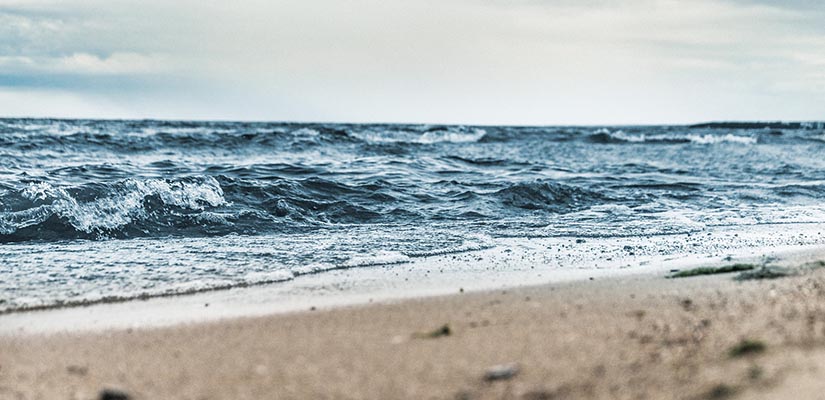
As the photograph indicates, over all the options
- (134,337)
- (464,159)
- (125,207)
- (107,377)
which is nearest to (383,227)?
(125,207)

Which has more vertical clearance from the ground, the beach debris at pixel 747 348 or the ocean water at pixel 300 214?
the beach debris at pixel 747 348

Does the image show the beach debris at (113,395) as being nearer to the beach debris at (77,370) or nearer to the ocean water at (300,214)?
the beach debris at (77,370)

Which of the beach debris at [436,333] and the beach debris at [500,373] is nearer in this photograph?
the beach debris at [500,373]

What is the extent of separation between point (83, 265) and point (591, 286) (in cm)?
341

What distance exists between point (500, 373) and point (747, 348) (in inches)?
33.8

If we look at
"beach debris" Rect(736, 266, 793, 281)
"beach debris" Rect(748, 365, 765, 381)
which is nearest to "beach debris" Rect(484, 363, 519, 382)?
"beach debris" Rect(748, 365, 765, 381)

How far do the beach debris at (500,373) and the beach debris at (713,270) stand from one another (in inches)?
91.5

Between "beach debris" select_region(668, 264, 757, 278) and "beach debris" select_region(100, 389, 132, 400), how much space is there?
3.24 m

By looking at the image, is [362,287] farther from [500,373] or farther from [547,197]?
[547,197]

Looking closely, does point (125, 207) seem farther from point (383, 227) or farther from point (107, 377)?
point (107, 377)

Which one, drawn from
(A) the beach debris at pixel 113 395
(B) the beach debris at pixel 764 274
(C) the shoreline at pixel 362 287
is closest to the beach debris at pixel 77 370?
(A) the beach debris at pixel 113 395

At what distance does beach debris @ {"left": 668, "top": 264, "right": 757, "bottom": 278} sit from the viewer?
4609 millimetres

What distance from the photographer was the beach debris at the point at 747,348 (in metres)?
2.61

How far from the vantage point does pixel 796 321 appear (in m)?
3.00
